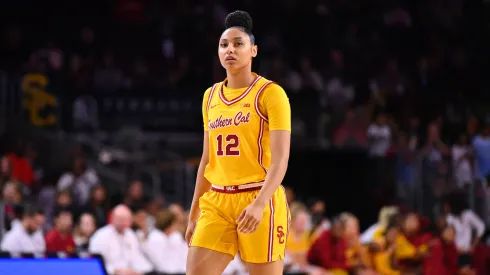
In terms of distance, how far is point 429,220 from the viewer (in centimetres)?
1597

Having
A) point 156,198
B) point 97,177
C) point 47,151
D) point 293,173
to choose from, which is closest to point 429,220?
point 293,173

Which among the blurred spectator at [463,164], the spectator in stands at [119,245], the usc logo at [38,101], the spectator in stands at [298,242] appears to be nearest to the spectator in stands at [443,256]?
the spectator in stands at [298,242]

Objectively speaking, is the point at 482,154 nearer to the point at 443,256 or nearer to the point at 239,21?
the point at 443,256

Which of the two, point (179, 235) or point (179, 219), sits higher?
point (179, 219)

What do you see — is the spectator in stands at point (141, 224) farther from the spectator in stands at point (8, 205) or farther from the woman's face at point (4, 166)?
the woman's face at point (4, 166)

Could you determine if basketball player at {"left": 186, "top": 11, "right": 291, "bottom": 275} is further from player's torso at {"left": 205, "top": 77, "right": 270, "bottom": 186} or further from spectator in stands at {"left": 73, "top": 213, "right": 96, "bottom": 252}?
spectator in stands at {"left": 73, "top": 213, "right": 96, "bottom": 252}

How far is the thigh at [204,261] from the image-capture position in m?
5.41

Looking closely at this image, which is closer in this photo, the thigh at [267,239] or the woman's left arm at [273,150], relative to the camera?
the woman's left arm at [273,150]

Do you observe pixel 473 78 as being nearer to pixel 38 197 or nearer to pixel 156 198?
pixel 156 198

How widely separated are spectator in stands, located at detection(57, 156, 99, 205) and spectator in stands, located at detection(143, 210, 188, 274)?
2809 millimetres

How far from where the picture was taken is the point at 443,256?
13953 mm

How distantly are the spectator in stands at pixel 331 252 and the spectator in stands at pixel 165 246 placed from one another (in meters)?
2.11

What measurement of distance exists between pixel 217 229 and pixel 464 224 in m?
10.5

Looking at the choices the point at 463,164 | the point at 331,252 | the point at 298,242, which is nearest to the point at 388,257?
the point at 331,252
